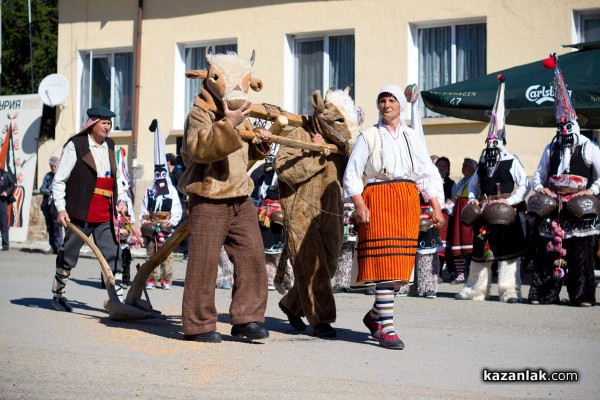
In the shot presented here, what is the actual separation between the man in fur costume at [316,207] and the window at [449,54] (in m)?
10.2

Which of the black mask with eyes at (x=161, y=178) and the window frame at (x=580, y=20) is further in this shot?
the window frame at (x=580, y=20)

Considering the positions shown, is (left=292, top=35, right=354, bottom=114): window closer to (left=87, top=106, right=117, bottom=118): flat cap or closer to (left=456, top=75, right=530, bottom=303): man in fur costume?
(left=456, top=75, right=530, bottom=303): man in fur costume

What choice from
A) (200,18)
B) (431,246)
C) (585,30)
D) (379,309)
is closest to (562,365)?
(379,309)

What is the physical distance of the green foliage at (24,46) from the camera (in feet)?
94.8

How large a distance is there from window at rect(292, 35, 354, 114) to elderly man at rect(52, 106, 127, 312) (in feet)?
33.5

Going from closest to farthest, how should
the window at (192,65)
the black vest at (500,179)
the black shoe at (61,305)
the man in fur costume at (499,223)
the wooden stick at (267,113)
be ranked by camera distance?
1. the wooden stick at (267,113)
2. the black shoe at (61,305)
3. the man in fur costume at (499,223)
4. the black vest at (500,179)
5. the window at (192,65)

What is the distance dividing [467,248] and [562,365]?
7.70 meters

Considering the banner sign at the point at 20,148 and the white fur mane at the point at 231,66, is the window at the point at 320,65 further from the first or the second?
the white fur mane at the point at 231,66

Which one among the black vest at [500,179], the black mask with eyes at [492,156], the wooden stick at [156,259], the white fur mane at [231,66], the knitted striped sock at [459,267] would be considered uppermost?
the white fur mane at [231,66]

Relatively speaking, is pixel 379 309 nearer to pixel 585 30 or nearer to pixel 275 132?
pixel 275 132

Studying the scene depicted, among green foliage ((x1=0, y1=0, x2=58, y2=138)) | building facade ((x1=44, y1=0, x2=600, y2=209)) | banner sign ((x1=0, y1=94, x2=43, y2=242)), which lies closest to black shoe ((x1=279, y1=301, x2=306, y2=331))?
building facade ((x1=44, y1=0, x2=600, y2=209))

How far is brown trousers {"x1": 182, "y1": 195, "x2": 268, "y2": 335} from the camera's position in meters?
8.59

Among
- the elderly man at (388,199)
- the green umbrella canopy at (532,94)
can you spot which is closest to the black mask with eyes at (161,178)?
the green umbrella canopy at (532,94)

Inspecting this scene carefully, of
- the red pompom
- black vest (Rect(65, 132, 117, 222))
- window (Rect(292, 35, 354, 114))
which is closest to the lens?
black vest (Rect(65, 132, 117, 222))
